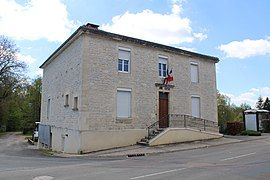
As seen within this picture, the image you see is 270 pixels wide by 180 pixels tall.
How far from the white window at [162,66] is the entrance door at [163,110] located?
1.61m

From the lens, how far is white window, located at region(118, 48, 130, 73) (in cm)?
2088

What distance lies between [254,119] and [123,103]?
1557 centimetres

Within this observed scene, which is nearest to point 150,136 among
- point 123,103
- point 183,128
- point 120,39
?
point 183,128

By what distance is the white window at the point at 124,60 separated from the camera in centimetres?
2088

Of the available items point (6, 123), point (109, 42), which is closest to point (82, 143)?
point (109, 42)

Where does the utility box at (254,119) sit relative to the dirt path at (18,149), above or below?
above

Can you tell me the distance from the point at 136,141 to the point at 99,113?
11.3 ft

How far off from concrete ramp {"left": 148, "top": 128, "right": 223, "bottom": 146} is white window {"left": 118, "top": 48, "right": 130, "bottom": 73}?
528cm

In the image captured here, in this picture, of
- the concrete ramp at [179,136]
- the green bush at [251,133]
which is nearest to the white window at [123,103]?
the concrete ramp at [179,136]

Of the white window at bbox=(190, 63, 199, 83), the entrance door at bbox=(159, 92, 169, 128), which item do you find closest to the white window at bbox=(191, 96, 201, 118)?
the white window at bbox=(190, 63, 199, 83)

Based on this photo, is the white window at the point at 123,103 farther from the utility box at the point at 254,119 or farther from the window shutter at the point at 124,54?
the utility box at the point at 254,119

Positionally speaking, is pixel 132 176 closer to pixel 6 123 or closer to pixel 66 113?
pixel 66 113

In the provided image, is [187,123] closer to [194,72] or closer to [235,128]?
[194,72]

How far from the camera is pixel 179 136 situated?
21.1 metres
